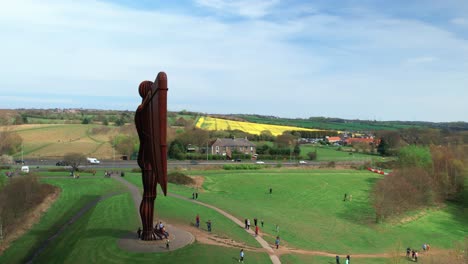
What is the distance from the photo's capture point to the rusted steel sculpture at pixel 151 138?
2428cm

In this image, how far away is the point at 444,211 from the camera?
63.0 m

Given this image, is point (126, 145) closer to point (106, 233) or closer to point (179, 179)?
point (179, 179)

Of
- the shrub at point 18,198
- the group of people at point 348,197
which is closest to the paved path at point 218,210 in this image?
the shrub at point 18,198

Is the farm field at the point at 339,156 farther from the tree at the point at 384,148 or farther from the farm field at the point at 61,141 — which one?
the farm field at the point at 61,141

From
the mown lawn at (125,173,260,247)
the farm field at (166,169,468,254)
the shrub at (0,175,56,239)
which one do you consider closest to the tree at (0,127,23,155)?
the shrub at (0,175,56,239)

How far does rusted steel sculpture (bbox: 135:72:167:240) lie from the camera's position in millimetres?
24281

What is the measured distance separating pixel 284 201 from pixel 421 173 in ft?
85.7

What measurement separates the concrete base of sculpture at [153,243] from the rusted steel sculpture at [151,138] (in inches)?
31.0

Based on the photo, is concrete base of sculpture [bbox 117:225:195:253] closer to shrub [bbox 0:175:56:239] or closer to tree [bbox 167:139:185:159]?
shrub [bbox 0:175:56:239]

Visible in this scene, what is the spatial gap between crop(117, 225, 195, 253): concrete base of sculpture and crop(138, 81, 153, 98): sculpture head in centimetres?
1184

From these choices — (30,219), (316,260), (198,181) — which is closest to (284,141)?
(198,181)

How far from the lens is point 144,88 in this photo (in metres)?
29.6

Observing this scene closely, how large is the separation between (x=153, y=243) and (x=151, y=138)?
29.7 ft

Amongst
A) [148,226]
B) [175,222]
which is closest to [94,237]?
[148,226]
